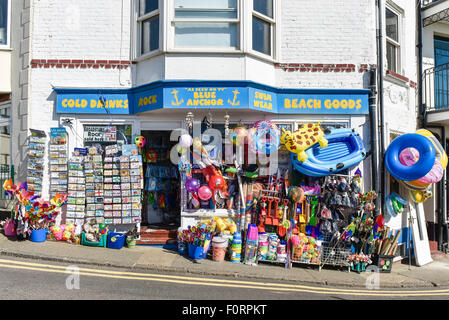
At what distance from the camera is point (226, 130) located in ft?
26.3

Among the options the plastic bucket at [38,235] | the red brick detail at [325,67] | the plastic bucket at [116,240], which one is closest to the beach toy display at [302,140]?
the red brick detail at [325,67]

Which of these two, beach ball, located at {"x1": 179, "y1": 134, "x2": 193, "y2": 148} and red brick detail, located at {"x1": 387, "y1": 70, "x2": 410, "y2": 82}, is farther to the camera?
red brick detail, located at {"x1": 387, "y1": 70, "x2": 410, "y2": 82}

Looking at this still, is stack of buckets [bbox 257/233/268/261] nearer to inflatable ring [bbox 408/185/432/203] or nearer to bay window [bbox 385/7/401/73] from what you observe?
inflatable ring [bbox 408/185/432/203]

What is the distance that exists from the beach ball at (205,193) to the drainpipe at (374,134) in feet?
13.0

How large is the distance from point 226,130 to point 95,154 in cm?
333

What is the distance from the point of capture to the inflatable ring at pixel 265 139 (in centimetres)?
788

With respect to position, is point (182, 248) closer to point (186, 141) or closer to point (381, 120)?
point (186, 141)

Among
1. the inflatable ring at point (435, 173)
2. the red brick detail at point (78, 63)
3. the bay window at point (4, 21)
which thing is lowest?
the inflatable ring at point (435, 173)

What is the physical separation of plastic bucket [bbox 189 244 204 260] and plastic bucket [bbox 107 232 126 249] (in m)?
1.66

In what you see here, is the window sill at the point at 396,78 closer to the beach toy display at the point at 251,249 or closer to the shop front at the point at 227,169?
the shop front at the point at 227,169

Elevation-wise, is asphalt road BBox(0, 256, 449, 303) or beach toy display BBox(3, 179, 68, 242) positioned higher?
beach toy display BBox(3, 179, 68, 242)

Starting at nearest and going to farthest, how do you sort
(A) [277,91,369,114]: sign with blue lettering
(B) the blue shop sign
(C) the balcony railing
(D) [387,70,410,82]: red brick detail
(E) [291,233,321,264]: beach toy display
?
1. (E) [291,233,321,264]: beach toy display
2. (B) the blue shop sign
3. (A) [277,91,369,114]: sign with blue lettering
4. (D) [387,70,410,82]: red brick detail
5. (C) the balcony railing

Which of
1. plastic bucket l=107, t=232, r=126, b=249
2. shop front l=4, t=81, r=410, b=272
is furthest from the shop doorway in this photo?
plastic bucket l=107, t=232, r=126, b=249

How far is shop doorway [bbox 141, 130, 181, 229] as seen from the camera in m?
9.16
